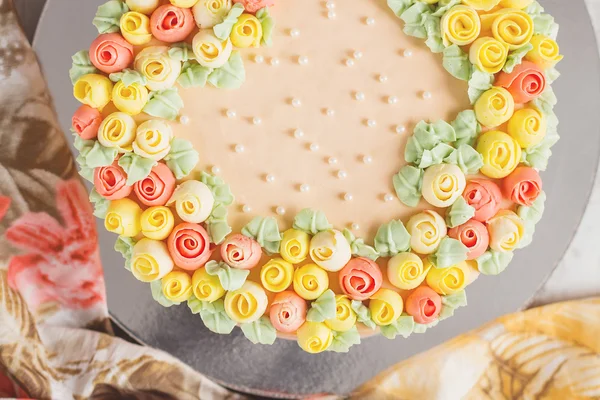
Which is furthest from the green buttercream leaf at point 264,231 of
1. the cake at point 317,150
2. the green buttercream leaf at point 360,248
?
the green buttercream leaf at point 360,248

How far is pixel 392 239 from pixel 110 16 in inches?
21.6

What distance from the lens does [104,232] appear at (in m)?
1.14

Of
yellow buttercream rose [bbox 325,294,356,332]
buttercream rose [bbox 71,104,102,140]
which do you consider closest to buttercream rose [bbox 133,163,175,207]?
buttercream rose [bbox 71,104,102,140]

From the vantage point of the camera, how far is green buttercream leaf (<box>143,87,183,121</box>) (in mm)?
918

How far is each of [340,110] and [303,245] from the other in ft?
0.73

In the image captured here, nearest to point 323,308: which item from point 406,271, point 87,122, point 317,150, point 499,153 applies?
point 406,271

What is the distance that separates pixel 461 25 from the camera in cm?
89

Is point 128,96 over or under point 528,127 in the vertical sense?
under

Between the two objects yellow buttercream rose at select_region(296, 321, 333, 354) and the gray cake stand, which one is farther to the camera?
the gray cake stand

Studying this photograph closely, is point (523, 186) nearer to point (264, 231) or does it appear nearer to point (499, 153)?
point (499, 153)

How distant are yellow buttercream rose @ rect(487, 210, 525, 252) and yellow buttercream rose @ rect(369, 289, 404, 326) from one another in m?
0.17

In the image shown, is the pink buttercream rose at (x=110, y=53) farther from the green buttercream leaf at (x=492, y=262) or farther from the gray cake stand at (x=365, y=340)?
the green buttercream leaf at (x=492, y=262)

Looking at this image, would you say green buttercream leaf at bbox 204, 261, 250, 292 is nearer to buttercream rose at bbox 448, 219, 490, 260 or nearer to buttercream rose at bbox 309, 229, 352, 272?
buttercream rose at bbox 309, 229, 352, 272

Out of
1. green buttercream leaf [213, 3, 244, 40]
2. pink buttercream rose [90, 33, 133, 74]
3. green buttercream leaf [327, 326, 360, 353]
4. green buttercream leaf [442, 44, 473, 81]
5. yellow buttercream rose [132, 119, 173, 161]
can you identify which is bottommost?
green buttercream leaf [327, 326, 360, 353]
